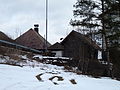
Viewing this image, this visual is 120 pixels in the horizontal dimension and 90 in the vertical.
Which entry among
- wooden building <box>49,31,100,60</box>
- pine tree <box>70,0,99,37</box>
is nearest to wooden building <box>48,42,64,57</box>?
wooden building <box>49,31,100,60</box>

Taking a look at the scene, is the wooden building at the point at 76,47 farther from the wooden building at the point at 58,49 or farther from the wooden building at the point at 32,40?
the wooden building at the point at 32,40

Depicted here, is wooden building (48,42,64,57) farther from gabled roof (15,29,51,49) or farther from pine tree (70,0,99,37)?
pine tree (70,0,99,37)

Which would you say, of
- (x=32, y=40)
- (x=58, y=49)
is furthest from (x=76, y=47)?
(x=32, y=40)

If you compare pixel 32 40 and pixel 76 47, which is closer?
pixel 76 47

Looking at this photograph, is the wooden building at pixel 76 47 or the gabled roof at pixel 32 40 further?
the gabled roof at pixel 32 40

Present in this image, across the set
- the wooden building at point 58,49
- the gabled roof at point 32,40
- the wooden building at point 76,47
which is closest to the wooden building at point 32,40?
the gabled roof at point 32,40

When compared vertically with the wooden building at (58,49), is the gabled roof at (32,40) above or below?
above

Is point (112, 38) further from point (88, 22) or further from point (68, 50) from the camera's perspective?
point (68, 50)

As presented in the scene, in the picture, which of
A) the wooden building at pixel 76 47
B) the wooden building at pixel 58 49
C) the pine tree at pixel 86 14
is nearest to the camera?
the pine tree at pixel 86 14

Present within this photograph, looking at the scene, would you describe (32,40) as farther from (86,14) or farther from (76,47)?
(86,14)

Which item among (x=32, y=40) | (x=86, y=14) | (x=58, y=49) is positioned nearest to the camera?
(x=86, y=14)

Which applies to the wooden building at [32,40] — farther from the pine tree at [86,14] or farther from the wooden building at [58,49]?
the pine tree at [86,14]

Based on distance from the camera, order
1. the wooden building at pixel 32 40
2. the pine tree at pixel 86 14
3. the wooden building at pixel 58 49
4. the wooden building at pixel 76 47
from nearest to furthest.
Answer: the pine tree at pixel 86 14
the wooden building at pixel 76 47
the wooden building at pixel 58 49
the wooden building at pixel 32 40

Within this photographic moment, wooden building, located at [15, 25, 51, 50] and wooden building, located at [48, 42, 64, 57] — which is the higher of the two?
wooden building, located at [15, 25, 51, 50]
